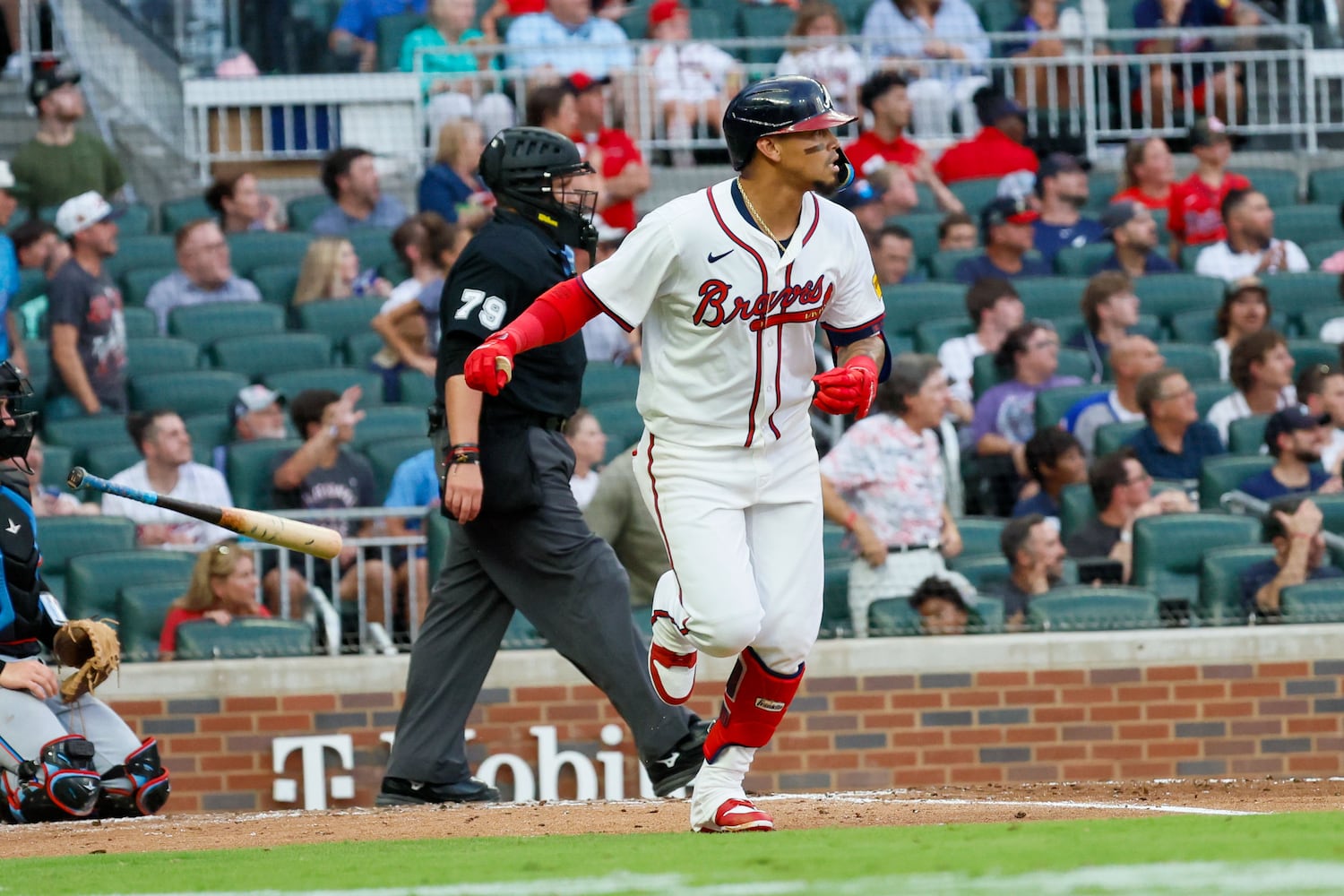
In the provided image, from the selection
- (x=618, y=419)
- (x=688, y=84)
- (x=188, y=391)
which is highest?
(x=688, y=84)

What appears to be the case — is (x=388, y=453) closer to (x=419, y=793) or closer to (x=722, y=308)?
(x=419, y=793)

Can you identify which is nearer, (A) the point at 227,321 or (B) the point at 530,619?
(B) the point at 530,619

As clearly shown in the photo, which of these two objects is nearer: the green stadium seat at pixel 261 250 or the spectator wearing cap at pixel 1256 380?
the spectator wearing cap at pixel 1256 380

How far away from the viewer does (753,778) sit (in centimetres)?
746

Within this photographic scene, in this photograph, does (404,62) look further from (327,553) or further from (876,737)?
(327,553)

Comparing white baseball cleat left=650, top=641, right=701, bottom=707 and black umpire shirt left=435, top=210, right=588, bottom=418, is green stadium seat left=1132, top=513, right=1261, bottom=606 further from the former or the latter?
white baseball cleat left=650, top=641, right=701, bottom=707

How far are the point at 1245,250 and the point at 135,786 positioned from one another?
6.71 metres

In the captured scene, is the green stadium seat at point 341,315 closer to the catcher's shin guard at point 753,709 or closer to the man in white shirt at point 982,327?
the man in white shirt at point 982,327

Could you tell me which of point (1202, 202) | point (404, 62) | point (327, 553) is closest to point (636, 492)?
point (327, 553)

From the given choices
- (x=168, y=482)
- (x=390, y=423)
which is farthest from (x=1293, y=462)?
(x=168, y=482)

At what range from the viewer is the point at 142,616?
290 inches

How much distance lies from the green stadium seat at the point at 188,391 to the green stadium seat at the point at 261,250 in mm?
1550

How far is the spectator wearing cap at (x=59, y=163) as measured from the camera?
1075 cm

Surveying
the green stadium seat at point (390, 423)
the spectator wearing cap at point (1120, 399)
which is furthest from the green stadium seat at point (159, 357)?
the spectator wearing cap at point (1120, 399)
